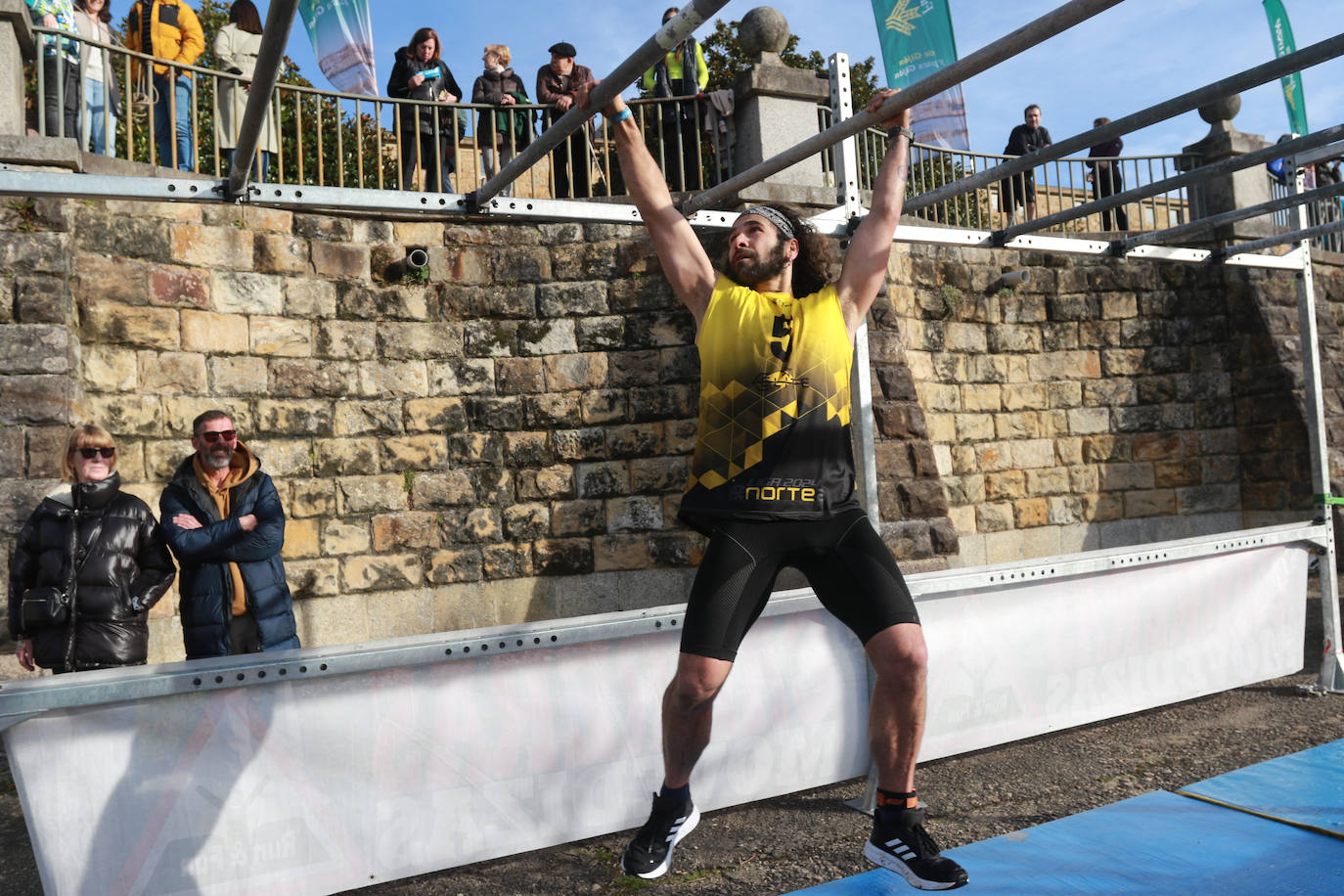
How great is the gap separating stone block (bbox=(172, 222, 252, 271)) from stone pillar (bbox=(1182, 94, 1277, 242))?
10.3 meters

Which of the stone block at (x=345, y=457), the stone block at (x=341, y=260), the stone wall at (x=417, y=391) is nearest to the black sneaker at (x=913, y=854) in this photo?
the stone wall at (x=417, y=391)

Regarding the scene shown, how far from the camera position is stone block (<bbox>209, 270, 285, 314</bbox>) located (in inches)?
302

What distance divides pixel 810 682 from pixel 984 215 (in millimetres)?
10357

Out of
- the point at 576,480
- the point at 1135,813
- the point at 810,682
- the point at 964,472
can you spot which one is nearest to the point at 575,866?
the point at 810,682

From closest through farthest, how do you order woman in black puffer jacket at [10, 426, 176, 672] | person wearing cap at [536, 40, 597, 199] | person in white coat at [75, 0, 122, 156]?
woman in black puffer jacket at [10, 426, 176, 672] < person in white coat at [75, 0, 122, 156] < person wearing cap at [536, 40, 597, 199]

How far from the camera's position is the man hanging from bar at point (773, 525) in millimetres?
2510

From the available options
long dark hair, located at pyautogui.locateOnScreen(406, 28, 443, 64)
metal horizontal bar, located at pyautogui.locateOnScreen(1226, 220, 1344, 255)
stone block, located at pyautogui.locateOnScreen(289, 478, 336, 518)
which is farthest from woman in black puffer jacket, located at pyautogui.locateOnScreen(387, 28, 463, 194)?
metal horizontal bar, located at pyautogui.locateOnScreen(1226, 220, 1344, 255)

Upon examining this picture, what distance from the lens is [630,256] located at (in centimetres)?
883

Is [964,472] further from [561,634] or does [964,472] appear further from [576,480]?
[561,634]

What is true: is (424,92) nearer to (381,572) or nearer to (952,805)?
(381,572)

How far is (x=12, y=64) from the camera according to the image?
661 cm

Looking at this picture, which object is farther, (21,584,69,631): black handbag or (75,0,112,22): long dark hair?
(75,0,112,22): long dark hair

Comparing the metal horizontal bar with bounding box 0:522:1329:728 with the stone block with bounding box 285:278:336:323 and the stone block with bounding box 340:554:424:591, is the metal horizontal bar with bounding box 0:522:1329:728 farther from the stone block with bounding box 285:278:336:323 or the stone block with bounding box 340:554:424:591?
the stone block with bounding box 285:278:336:323

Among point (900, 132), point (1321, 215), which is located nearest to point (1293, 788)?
point (900, 132)
